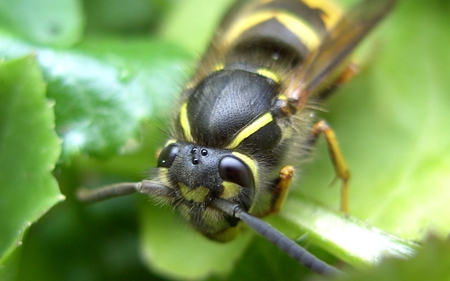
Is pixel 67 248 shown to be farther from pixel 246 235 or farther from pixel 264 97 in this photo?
pixel 264 97

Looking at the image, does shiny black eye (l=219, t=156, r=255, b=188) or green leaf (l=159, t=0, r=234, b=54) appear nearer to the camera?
shiny black eye (l=219, t=156, r=255, b=188)

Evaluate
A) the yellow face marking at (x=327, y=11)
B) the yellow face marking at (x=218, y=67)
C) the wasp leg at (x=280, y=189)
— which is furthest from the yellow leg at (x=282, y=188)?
the yellow face marking at (x=327, y=11)

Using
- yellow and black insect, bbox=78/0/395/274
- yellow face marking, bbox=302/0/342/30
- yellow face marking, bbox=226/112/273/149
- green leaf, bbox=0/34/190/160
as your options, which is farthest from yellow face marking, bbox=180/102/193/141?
yellow face marking, bbox=302/0/342/30

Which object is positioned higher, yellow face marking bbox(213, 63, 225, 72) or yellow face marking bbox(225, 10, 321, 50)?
yellow face marking bbox(225, 10, 321, 50)

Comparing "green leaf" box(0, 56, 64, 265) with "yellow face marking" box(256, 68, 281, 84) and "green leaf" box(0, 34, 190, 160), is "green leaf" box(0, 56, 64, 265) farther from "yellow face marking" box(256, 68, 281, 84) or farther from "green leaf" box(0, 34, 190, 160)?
"yellow face marking" box(256, 68, 281, 84)

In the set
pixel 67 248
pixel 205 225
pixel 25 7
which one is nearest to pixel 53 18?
pixel 25 7

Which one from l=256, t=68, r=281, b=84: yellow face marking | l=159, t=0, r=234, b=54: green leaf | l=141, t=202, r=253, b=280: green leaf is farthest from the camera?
l=159, t=0, r=234, b=54: green leaf
